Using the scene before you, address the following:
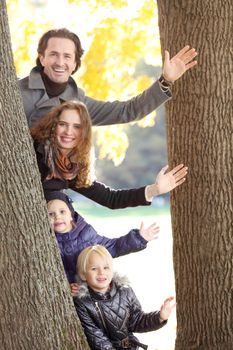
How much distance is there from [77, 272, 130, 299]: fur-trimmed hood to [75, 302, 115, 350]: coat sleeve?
2.0 inches

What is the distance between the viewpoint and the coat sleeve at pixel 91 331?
4.44 m

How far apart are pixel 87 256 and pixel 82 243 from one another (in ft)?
0.42

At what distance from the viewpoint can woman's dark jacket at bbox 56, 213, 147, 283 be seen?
14.9ft

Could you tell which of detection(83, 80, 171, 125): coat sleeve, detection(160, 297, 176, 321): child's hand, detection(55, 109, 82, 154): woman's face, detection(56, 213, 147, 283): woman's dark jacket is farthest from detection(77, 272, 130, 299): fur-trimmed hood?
detection(83, 80, 171, 125): coat sleeve

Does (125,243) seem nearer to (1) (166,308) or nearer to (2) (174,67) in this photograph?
(1) (166,308)

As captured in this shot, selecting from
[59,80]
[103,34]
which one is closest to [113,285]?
[59,80]

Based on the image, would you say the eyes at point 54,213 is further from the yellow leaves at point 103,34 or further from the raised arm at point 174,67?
the yellow leaves at point 103,34

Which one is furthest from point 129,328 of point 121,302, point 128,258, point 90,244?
point 128,258

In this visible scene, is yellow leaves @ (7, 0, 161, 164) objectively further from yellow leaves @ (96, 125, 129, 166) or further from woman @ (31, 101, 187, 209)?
woman @ (31, 101, 187, 209)

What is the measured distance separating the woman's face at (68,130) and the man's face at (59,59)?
202 millimetres

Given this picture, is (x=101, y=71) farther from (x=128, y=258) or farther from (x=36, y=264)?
(x=128, y=258)

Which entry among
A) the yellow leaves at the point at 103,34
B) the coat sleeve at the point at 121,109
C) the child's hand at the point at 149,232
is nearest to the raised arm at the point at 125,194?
the child's hand at the point at 149,232

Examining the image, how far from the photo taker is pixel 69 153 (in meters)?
4.55

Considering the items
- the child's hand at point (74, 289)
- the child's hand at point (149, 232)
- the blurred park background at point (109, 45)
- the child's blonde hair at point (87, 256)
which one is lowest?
the child's hand at point (74, 289)
